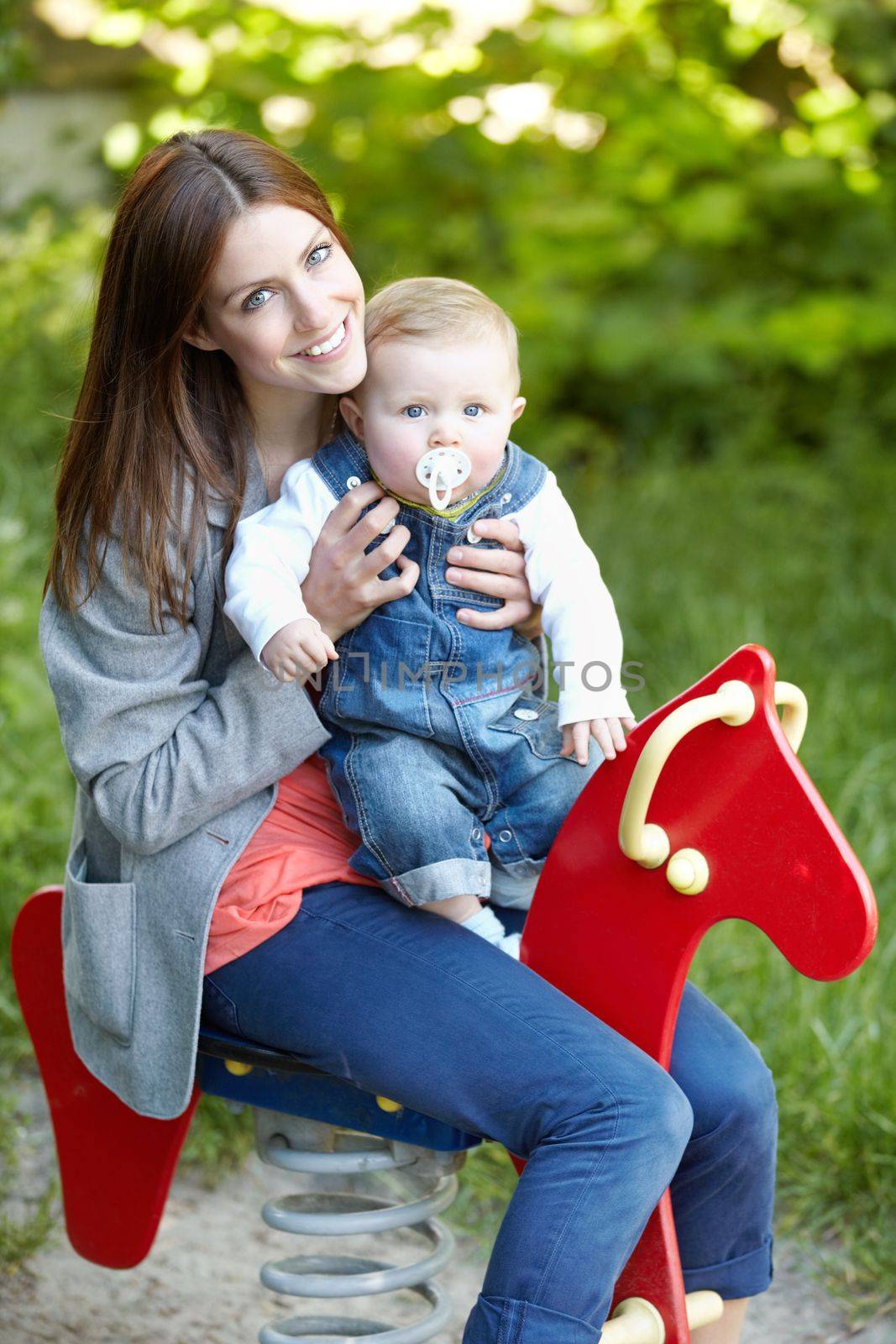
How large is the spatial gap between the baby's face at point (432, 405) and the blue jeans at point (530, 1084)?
526 mm

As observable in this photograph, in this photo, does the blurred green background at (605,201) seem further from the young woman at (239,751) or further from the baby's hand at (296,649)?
the baby's hand at (296,649)

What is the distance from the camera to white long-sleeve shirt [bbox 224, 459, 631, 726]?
167 cm

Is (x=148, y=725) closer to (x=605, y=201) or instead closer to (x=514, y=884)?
(x=514, y=884)

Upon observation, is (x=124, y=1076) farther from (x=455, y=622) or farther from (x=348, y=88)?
(x=348, y=88)

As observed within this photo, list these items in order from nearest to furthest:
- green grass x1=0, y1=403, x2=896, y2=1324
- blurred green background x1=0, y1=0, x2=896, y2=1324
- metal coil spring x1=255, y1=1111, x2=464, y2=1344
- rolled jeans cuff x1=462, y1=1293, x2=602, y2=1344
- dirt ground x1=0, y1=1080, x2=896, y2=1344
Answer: rolled jeans cuff x1=462, y1=1293, x2=602, y2=1344, metal coil spring x1=255, y1=1111, x2=464, y2=1344, dirt ground x1=0, y1=1080, x2=896, y2=1344, green grass x1=0, y1=403, x2=896, y2=1324, blurred green background x1=0, y1=0, x2=896, y2=1324

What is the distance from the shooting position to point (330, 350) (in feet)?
5.55

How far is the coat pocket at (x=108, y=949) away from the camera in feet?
5.76

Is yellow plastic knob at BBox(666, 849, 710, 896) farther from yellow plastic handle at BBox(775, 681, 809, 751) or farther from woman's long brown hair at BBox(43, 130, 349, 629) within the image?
woman's long brown hair at BBox(43, 130, 349, 629)

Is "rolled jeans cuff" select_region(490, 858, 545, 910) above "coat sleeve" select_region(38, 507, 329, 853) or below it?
below

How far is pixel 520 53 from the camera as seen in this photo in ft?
20.2

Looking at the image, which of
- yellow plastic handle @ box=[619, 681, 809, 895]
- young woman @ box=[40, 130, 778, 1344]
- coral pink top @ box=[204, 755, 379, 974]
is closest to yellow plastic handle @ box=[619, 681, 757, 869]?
yellow plastic handle @ box=[619, 681, 809, 895]

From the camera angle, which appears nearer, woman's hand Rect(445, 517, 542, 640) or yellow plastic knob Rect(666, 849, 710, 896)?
yellow plastic knob Rect(666, 849, 710, 896)

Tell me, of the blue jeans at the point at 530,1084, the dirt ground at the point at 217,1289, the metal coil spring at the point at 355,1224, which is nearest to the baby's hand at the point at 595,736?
the blue jeans at the point at 530,1084

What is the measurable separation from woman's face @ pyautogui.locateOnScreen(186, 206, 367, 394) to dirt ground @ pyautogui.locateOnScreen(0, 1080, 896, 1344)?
160 centimetres
